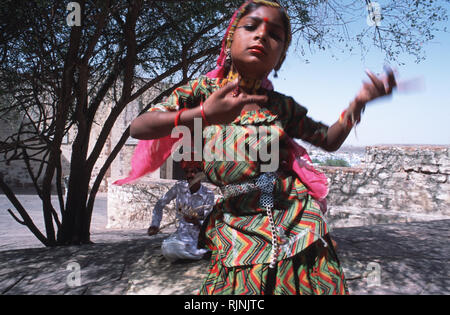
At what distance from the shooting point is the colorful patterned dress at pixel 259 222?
1.25 m

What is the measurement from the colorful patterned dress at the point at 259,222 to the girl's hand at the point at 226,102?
24 cm

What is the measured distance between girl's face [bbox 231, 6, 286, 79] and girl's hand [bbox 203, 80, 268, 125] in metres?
0.33

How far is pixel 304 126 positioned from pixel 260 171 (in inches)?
12.1

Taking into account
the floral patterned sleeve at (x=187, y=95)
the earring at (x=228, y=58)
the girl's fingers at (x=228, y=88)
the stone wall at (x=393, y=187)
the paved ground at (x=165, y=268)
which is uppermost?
the earring at (x=228, y=58)

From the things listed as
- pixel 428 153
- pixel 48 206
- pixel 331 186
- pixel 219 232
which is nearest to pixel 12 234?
pixel 48 206

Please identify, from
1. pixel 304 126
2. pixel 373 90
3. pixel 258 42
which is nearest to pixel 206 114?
pixel 258 42

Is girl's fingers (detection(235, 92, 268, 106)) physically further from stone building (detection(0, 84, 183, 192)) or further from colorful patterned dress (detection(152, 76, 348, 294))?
stone building (detection(0, 84, 183, 192))

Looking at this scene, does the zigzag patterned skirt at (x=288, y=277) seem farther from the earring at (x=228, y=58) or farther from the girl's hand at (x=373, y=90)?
the earring at (x=228, y=58)

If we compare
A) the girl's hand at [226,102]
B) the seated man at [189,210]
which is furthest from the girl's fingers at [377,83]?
the seated man at [189,210]

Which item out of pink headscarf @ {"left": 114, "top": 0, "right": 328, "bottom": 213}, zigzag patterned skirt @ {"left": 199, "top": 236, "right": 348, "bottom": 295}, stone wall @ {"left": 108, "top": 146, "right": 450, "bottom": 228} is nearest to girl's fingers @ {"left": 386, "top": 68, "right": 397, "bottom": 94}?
pink headscarf @ {"left": 114, "top": 0, "right": 328, "bottom": 213}

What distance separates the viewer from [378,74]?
4.44 ft

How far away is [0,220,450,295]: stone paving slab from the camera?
2854mm

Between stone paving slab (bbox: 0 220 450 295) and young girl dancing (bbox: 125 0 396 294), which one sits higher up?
young girl dancing (bbox: 125 0 396 294)
